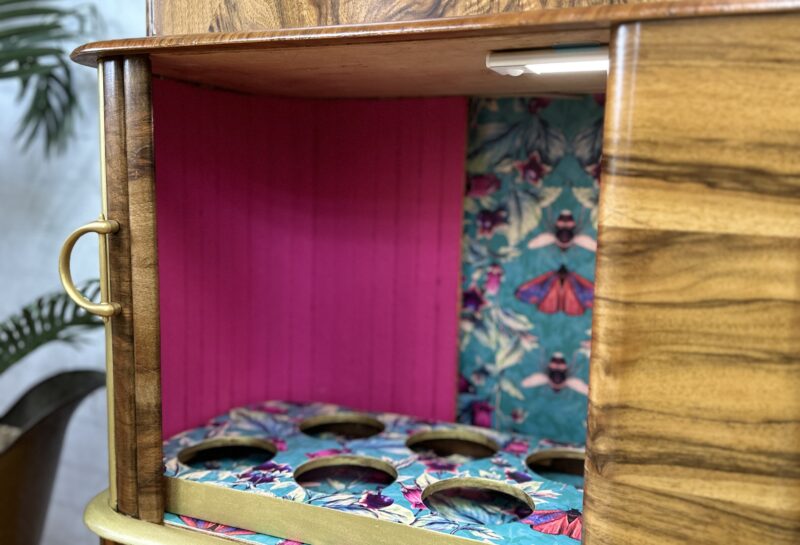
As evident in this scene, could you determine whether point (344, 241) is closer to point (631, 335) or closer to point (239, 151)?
point (239, 151)

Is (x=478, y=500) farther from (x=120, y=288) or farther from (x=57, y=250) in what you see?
(x=57, y=250)

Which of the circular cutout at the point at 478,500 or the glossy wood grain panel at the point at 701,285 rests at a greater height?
the glossy wood grain panel at the point at 701,285

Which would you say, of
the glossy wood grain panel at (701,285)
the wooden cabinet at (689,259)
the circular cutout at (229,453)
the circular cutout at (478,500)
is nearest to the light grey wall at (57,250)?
the circular cutout at (229,453)

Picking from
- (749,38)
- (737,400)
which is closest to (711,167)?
(749,38)

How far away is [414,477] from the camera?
122 centimetres

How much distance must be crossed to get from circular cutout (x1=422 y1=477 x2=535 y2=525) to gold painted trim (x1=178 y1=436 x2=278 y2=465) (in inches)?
12.8

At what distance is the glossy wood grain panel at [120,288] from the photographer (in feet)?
3.40

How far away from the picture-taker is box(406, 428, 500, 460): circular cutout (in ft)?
4.64

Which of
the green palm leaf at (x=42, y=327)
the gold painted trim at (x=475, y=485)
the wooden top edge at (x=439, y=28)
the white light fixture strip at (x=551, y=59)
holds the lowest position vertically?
the gold painted trim at (x=475, y=485)

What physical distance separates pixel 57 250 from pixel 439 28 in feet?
5.49

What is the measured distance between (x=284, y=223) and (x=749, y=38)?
105 cm

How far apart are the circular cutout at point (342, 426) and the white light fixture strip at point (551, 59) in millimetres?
807

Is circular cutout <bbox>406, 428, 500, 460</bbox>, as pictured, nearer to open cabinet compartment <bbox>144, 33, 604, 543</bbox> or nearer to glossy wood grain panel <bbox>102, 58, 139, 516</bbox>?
open cabinet compartment <bbox>144, 33, 604, 543</bbox>

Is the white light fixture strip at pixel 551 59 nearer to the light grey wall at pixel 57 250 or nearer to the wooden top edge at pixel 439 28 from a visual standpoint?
the wooden top edge at pixel 439 28
